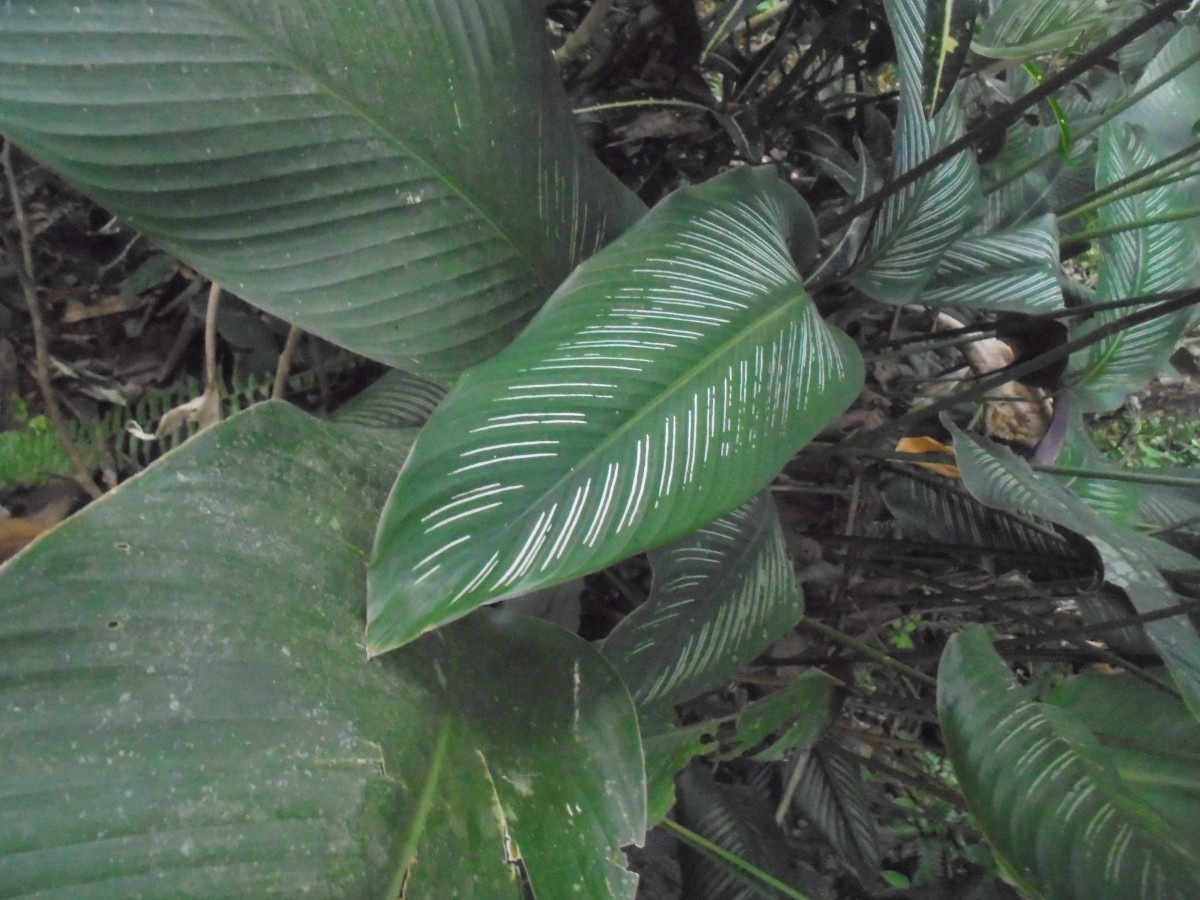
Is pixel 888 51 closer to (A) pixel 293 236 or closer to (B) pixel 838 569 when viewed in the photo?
(B) pixel 838 569

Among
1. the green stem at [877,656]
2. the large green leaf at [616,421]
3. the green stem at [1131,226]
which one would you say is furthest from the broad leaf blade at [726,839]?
the green stem at [1131,226]

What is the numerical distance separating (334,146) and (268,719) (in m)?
0.41

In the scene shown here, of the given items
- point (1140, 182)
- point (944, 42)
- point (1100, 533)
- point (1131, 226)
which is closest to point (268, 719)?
point (944, 42)

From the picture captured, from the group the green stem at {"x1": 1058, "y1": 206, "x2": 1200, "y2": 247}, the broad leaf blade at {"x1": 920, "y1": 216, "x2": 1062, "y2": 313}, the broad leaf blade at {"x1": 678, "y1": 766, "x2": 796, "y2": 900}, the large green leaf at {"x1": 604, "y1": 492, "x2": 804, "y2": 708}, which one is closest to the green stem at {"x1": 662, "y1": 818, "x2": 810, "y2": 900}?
the broad leaf blade at {"x1": 678, "y1": 766, "x2": 796, "y2": 900}

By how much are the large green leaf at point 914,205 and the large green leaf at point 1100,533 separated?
0.17 metres

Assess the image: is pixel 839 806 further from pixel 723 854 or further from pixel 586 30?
pixel 586 30

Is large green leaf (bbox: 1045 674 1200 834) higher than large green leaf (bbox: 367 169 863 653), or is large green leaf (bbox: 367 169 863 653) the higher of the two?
large green leaf (bbox: 367 169 863 653)

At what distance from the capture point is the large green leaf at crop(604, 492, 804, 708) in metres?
0.62

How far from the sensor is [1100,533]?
0.63 meters

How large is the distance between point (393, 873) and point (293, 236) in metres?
0.44

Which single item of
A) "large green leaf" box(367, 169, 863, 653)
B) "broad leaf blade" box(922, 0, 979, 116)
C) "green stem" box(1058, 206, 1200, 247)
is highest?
"broad leaf blade" box(922, 0, 979, 116)

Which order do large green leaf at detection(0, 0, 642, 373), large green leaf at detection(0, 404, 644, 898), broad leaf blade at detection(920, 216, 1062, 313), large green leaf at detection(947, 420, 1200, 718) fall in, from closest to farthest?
large green leaf at detection(0, 404, 644, 898), large green leaf at detection(0, 0, 642, 373), large green leaf at detection(947, 420, 1200, 718), broad leaf blade at detection(920, 216, 1062, 313)

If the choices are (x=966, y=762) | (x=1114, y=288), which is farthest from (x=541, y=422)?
(x=1114, y=288)

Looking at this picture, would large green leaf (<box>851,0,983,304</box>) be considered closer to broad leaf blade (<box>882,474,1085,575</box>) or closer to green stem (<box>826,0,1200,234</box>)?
green stem (<box>826,0,1200,234</box>)
